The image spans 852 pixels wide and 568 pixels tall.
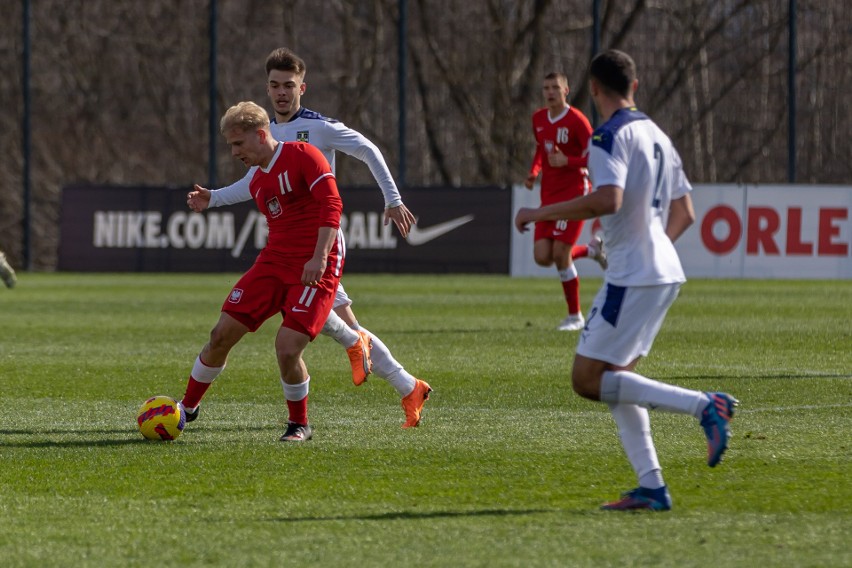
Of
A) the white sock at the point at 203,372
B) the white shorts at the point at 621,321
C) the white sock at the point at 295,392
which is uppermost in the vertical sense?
the white shorts at the point at 621,321

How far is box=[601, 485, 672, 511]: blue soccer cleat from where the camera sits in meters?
5.58

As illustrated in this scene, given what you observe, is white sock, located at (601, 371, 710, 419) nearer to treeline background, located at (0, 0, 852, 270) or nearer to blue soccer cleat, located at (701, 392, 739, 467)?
blue soccer cleat, located at (701, 392, 739, 467)

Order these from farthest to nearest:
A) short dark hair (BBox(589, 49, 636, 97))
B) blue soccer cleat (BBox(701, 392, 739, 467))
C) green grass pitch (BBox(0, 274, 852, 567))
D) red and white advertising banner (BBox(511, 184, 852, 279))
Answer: red and white advertising banner (BBox(511, 184, 852, 279)), short dark hair (BBox(589, 49, 636, 97)), blue soccer cleat (BBox(701, 392, 739, 467)), green grass pitch (BBox(0, 274, 852, 567))

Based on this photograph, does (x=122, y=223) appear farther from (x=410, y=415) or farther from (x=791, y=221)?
(x=410, y=415)

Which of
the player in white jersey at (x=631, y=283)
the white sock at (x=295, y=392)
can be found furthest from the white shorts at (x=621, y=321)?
the white sock at (x=295, y=392)

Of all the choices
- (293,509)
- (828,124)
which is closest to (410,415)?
(293,509)

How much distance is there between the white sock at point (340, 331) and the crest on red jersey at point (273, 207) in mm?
664

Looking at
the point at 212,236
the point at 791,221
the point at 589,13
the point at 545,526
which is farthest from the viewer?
the point at 589,13

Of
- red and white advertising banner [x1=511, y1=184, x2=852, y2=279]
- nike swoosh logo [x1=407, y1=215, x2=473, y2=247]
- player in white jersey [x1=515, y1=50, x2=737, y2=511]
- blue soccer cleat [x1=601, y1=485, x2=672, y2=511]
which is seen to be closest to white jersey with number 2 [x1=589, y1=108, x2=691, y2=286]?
player in white jersey [x1=515, y1=50, x2=737, y2=511]

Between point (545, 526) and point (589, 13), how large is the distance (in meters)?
26.3

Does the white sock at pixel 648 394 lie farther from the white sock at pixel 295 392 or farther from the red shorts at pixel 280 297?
the white sock at pixel 295 392

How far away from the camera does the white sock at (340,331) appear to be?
8008 mm

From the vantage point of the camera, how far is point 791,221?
23438 millimetres

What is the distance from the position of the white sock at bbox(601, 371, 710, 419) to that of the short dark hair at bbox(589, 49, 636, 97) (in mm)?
1074
